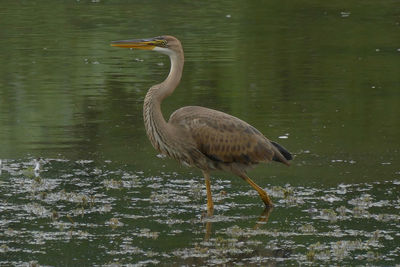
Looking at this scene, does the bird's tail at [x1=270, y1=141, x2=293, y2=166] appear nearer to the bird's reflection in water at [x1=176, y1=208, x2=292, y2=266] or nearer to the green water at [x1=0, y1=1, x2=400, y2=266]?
the green water at [x1=0, y1=1, x2=400, y2=266]

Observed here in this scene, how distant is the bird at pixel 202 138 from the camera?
395 inches

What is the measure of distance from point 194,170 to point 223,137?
154cm

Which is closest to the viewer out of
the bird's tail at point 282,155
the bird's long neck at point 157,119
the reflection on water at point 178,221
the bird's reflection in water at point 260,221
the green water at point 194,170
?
the reflection on water at point 178,221

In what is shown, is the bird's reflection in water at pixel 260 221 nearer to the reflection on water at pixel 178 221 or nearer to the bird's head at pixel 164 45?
the reflection on water at pixel 178 221

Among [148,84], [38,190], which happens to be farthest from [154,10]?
[38,190]

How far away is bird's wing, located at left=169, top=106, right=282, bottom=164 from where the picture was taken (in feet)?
33.1

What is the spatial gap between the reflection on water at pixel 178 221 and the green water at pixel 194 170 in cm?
2

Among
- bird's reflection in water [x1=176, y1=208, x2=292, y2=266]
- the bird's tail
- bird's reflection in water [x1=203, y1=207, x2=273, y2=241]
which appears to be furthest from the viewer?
the bird's tail

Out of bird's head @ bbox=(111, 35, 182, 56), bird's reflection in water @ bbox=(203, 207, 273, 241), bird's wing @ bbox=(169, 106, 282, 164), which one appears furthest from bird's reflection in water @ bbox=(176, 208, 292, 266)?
bird's head @ bbox=(111, 35, 182, 56)

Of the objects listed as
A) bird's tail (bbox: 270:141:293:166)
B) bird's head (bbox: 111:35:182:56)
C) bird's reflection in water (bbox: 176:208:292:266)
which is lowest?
bird's reflection in water (bbox: 176:208:292:266)

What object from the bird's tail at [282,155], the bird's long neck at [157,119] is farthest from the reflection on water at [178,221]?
the bird's long neck at [157,119]

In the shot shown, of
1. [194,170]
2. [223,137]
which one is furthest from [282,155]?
[194,170]

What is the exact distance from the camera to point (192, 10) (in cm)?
2627

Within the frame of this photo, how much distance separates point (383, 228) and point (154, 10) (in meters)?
17.2
